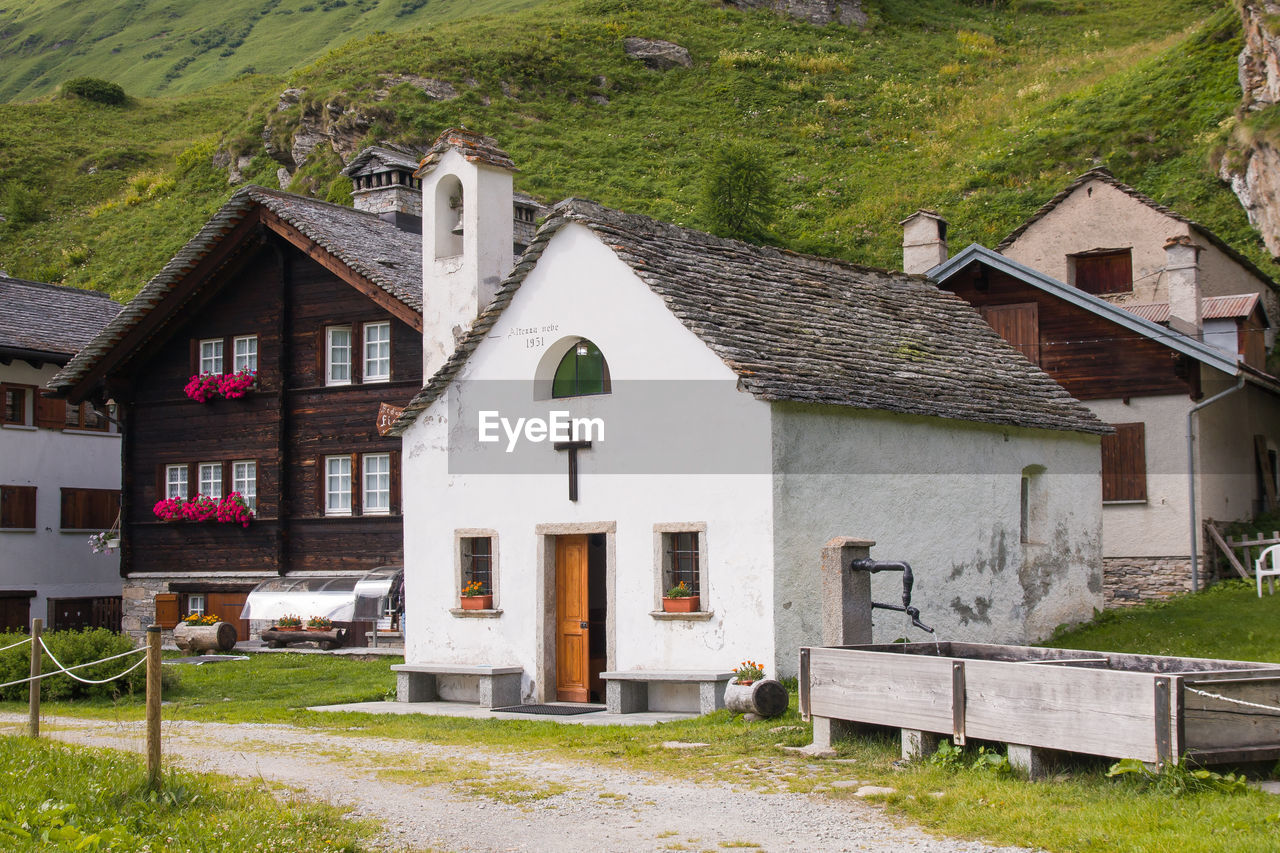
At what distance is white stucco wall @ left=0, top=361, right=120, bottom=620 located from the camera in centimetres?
3039

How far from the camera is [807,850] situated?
25.6ft

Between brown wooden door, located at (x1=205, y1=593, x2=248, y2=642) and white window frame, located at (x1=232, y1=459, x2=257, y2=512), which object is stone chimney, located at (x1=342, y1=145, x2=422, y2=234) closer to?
white window frame, located at (x1=232, y1=459, x2=257, y2=512)

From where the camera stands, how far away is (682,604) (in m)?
15.0

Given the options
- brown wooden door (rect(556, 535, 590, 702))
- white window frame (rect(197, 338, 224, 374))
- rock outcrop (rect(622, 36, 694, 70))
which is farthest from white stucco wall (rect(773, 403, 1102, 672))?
rock outcrop (rect(622, 36, 694, 70))

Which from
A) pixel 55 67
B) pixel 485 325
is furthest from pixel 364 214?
pixel 55 67

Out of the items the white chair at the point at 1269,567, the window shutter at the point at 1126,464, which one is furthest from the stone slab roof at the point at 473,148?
the white chair at the point at 1269,567

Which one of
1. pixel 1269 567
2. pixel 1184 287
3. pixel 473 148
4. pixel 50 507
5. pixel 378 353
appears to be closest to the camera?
pixel 473 148

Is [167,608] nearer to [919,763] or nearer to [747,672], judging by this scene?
[747,672]

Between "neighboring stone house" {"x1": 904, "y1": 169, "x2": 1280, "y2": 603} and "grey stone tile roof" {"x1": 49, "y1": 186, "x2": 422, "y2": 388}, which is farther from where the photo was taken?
"grey stone tile roof" {"x1": 49, "y1": 186, "x2": 422, "y2": 388}

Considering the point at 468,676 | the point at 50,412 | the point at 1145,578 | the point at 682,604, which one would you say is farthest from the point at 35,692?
the point at 50,412

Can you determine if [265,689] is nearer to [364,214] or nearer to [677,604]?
[677,604]

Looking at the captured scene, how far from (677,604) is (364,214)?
17.7 meters

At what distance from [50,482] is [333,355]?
9299 millimetres

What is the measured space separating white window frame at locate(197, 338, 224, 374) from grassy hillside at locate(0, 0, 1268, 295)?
21937 mm
